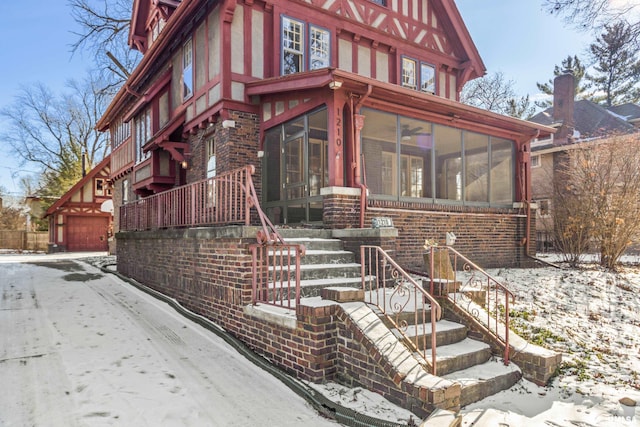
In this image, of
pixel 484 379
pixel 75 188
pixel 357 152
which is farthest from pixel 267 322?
pixel 75 188

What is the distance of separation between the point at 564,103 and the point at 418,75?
540 inches

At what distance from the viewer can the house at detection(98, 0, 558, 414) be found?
15.0 feet

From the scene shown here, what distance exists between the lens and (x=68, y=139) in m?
34.1

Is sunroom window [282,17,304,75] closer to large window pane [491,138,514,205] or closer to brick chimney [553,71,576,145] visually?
large window pane [491,138,514,205]

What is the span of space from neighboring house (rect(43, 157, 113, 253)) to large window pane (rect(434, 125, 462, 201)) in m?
21.6

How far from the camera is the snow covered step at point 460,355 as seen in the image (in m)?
4.07

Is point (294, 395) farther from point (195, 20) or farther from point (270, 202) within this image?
point (195, 20)

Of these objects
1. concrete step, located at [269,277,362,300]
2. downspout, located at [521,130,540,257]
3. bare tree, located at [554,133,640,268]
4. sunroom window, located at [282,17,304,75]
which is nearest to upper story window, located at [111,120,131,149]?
sunroom window, located at [282,17,304,75]

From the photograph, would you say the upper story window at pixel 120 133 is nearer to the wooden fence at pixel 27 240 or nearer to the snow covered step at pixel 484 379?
the wooden fence at pixel 27 240

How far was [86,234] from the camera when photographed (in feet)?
89.9

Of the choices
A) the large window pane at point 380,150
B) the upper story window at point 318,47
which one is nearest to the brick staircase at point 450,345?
the large window pane at point 380,150

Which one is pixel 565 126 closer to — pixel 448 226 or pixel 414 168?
pixel 414 168

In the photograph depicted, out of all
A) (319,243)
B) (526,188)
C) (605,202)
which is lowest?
(319,243)

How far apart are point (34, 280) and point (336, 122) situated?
8547 mm
